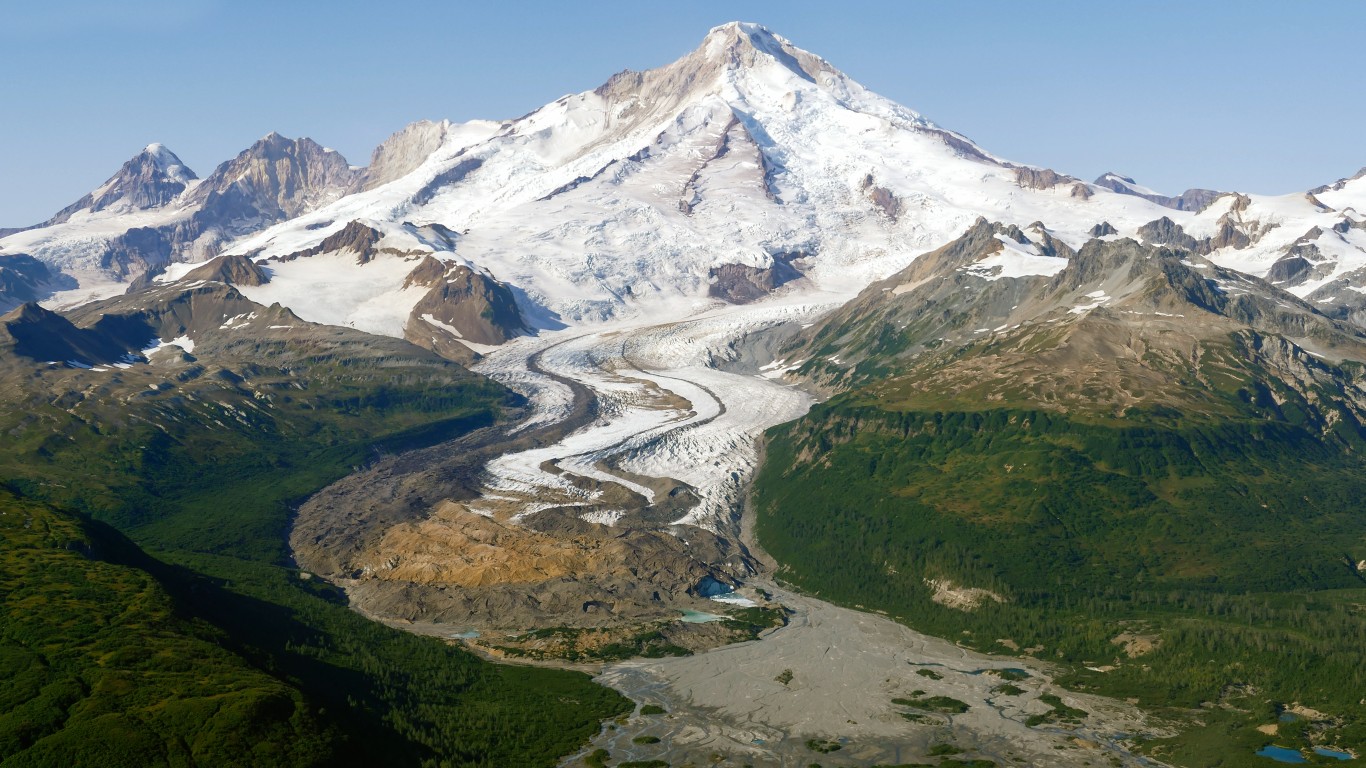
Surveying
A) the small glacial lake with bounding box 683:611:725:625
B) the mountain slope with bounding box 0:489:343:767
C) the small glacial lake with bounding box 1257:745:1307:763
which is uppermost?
the mountain slope with bounding box 0:489:343:767

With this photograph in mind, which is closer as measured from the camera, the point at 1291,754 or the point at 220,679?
the point at 220,679

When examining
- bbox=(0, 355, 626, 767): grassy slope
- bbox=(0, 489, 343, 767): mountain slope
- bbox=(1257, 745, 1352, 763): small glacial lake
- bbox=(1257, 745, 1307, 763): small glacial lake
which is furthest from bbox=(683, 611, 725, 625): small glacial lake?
bbox=(1257, 745, 1352, 763): small glacial lake

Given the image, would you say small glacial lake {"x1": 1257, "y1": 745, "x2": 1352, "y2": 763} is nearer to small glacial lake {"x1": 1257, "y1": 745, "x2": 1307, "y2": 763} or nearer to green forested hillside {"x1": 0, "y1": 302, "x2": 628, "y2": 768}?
small glacial lake {"x1": 1257, "y1": 745, "x2": 1307, "y2": 763}

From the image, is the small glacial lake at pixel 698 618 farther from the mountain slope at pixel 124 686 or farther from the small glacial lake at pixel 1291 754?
the small glacial lake at pixel 1291 754

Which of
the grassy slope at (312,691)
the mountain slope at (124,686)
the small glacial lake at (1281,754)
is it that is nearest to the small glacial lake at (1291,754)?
the small glacial lake at (1281,754)

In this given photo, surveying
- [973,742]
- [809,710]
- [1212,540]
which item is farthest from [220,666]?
[1212,540]

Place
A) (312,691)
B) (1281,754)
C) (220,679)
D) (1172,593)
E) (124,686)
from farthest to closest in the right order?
(1172,593)
(1281,754)
(312,691)
(220,679)
(124,686)

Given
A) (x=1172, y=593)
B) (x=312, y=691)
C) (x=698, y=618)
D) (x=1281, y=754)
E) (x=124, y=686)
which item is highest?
(x=1172, y=593)

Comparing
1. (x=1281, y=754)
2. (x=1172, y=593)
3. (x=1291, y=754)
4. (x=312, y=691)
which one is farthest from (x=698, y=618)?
(x=1291, y=754)

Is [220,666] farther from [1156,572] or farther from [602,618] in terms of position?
[1156,572]

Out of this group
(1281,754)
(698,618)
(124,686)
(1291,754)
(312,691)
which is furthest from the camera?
(698,618)

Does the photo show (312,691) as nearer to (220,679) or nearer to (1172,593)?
(220,679)
